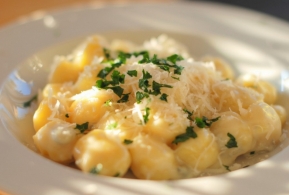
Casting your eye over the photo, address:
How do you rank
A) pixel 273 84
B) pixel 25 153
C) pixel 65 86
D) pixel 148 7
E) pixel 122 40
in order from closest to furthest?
pixel 25 153 → pixel 65 86 → pixel 273 84 → pixel 122 40 → pixel 148 7

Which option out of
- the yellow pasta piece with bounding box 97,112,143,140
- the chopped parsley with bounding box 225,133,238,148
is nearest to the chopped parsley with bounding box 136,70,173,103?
the yellow pasta piece with bounding box 97,112,143,140

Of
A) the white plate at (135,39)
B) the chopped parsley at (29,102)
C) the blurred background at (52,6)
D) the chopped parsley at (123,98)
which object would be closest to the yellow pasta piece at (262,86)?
the white plate at (135,39)

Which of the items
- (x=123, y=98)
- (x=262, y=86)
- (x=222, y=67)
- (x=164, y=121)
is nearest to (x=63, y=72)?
(x=123, y=98)

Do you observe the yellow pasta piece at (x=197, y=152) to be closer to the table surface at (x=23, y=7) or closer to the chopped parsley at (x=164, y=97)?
the chopped parsley at (x=164, y=97)

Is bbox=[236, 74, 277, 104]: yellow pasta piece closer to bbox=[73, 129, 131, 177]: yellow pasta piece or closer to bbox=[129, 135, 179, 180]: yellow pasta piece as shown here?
bbox=[129, 135, 179, 180]: yellow pasta piece

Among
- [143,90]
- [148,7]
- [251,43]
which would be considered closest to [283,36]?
[251,43]

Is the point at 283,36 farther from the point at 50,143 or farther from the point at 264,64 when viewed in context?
the point at 50,143

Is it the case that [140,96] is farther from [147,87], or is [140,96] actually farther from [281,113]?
[281,113]
